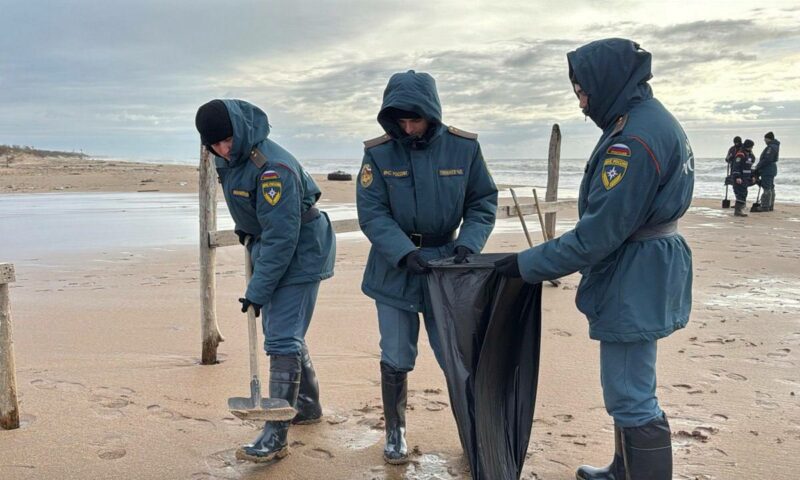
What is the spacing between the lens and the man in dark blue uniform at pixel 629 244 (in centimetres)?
246

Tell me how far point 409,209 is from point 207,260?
211cm

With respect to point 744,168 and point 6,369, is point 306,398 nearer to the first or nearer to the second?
point 6,369

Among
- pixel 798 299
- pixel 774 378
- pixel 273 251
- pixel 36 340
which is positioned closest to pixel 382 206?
pixel 273 251

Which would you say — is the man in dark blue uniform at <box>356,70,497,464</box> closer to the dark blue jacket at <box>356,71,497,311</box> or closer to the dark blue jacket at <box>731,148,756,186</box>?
the dark blue jacket at <box>356,71,497,311</box>

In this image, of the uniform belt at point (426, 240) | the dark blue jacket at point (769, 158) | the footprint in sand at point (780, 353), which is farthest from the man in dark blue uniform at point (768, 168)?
the uniform belt at point (426, 240)

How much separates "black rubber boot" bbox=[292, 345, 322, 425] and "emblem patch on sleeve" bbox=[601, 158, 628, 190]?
2.02 metres

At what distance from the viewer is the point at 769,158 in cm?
1562

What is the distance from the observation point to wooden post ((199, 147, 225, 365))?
15.6 ft

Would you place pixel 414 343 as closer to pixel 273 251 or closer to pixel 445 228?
pixel 445 228

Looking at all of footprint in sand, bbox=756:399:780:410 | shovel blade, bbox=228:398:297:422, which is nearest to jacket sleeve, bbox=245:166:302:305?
shovel blade, bbox=228:398:297:422

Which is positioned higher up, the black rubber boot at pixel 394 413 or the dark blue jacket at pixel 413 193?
the dark blue jacket at pixel 413 193

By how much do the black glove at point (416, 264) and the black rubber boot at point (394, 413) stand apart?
1.91 ft

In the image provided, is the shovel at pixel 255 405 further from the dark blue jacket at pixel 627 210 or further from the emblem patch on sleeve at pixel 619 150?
the emblem patch on sleeve at pixel 619 150

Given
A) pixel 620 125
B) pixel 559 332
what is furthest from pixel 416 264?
pixel 559 332
